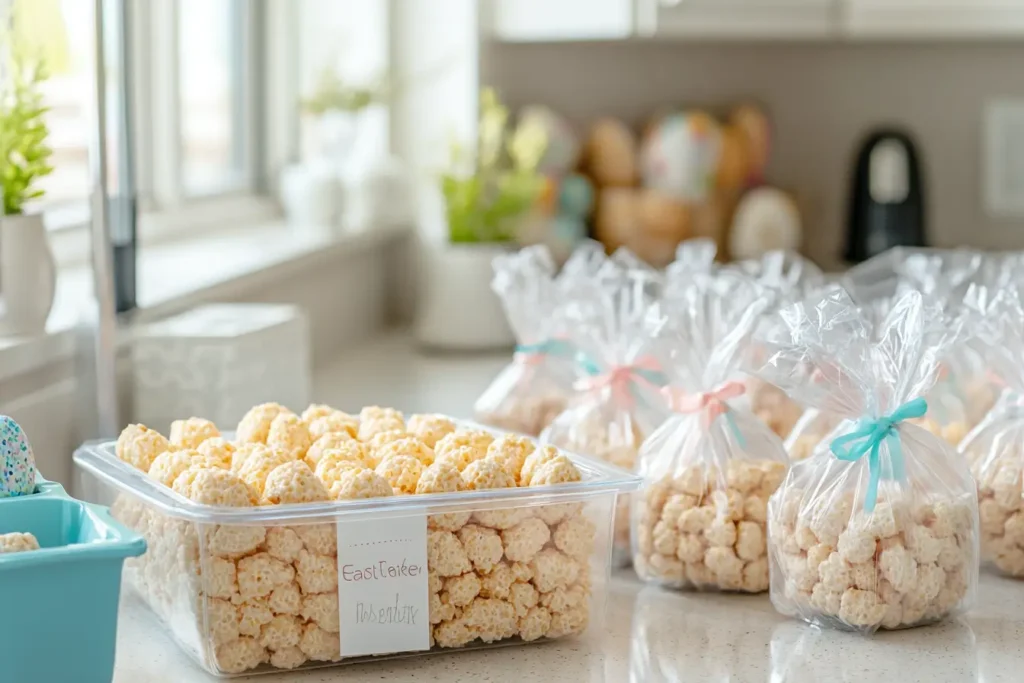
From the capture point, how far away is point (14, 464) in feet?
3.13

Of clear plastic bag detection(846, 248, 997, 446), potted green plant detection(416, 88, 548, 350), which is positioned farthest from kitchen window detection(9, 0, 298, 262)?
clear plastic bag detection(846, 248, 997, 446)

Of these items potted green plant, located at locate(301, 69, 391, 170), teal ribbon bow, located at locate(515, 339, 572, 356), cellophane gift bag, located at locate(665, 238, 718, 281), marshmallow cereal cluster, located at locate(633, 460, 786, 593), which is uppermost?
potted green plant, located at locate(301, 69, 391, 170)

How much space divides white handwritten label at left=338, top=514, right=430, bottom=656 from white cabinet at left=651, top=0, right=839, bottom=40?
184 centimetres

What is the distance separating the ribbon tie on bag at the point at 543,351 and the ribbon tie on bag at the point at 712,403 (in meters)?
0.26

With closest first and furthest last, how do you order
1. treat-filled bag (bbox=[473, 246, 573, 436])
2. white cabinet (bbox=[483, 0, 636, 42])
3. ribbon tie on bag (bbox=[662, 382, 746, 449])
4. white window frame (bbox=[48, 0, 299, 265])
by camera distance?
ribbon tie on bag (bbox=[662, 382, 746, 449]) < treat-filled bag (bbox=[473, 246, 573, 436]) < white window frame (bbox=[48, 0, 299, 265]) < white cabinet (bbox=[483, 0, 636, 42])

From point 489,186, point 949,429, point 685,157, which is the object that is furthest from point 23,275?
point 685,157

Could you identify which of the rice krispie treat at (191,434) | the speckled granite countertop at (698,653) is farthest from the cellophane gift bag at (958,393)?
the rice krispie treat at (191,434)

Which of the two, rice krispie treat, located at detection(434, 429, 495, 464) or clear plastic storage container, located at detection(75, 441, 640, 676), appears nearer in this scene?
clear plastic storage container, located at detection(75, 441, 640, 676)

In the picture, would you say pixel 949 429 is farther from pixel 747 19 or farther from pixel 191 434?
pixel 747 19

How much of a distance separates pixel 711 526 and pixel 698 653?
0.14m

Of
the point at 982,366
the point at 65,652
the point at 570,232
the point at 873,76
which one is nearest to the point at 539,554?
the point at 65,652

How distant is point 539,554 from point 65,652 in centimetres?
32

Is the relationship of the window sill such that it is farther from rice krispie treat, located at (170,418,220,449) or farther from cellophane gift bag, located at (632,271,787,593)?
cellophane gift bag, located at (632,271,787,593)

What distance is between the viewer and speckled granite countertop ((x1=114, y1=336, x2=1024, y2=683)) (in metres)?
0.96
